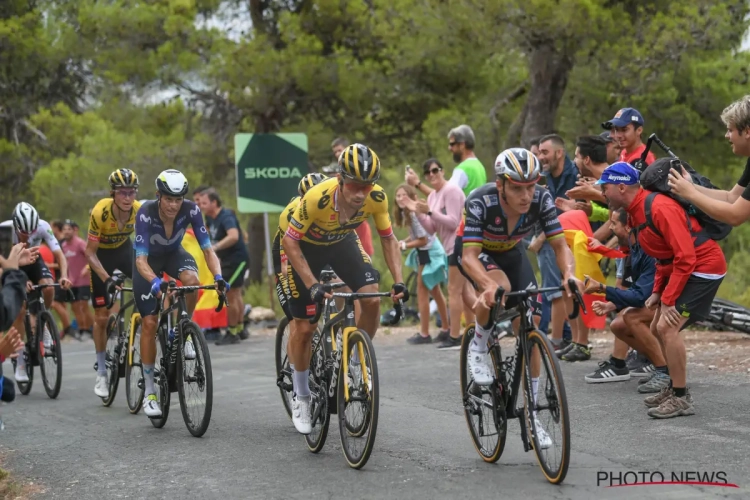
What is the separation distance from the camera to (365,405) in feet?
23.6

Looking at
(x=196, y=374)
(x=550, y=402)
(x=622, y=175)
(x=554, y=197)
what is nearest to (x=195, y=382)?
(x=196, y=374)

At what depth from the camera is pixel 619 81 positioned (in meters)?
17.7

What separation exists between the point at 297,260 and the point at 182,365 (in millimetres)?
1943

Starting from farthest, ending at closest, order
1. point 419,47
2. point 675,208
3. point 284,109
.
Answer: point 284,109, point 419,47, point 675,208

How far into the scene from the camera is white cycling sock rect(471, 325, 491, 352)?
7.18m

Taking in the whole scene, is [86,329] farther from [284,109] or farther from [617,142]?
[617,142]

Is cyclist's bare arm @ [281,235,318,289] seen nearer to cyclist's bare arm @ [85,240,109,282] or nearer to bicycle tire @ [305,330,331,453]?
bicycle tire @ [305,330,331,453]

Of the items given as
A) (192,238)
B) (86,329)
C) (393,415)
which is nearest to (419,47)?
(192,238)

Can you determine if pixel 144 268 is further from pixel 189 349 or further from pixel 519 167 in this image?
pixel 519 167

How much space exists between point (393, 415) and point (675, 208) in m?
2.96

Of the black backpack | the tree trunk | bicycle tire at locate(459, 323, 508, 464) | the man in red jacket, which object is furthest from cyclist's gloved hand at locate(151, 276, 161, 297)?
the tree trunk

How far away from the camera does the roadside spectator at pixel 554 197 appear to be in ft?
37.9

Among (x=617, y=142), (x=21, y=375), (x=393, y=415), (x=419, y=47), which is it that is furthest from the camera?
(x=419, y=47)

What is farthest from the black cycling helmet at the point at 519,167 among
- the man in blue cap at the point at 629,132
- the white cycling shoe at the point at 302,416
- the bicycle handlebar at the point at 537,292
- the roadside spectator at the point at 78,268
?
the roadside spectator at the point at 78,268
